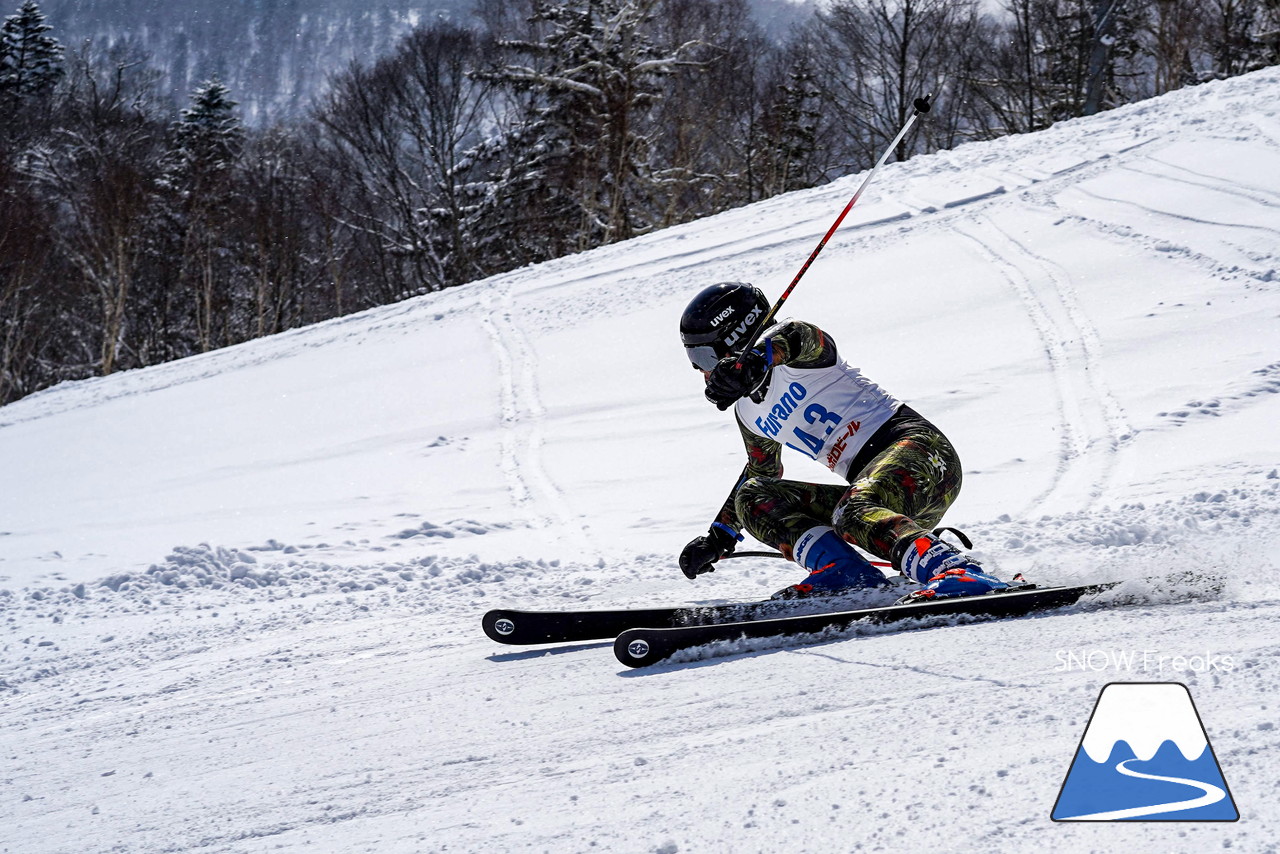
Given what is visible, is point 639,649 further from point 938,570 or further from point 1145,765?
point 1145,765

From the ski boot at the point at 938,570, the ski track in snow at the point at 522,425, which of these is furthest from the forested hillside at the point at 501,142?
the ski boot at the point at 938,570

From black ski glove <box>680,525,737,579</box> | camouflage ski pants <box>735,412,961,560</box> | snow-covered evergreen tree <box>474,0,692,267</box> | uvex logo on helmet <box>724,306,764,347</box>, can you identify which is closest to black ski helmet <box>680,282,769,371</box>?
uvex logo on helmet <box>724,306,764,347</box>

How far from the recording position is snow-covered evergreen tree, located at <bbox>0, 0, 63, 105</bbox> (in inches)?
1419

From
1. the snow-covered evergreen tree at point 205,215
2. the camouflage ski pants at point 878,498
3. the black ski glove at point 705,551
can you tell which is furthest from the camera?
the snow-covered evergreen tree at point 205,215

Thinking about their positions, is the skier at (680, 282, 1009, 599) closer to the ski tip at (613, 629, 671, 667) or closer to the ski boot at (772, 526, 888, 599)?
the ski boot at (772, 526, 888, 599)

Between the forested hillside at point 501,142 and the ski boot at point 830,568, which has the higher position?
the forested hillside at point 501,142

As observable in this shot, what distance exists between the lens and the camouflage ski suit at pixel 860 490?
10.8 ft

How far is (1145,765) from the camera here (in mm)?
1932

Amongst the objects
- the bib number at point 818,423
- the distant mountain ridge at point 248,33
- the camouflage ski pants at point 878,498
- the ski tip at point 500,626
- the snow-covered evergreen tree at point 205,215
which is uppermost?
the distant mountain ridge at point 248,33

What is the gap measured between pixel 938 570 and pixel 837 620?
13.8 inches

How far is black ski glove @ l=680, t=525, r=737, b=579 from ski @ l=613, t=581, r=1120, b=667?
66cm

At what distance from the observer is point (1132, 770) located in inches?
75.6

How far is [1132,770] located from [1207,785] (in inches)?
6.1

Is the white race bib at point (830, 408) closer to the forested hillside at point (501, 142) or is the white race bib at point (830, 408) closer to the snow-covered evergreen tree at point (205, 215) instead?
the forested hillside at point (501, 142)
